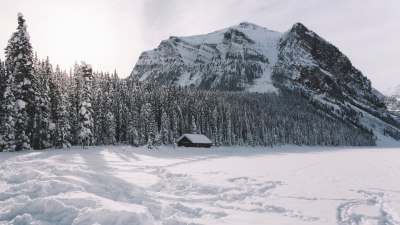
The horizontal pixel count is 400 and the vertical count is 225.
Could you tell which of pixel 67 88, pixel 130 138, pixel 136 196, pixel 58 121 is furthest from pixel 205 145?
pixel 136 196

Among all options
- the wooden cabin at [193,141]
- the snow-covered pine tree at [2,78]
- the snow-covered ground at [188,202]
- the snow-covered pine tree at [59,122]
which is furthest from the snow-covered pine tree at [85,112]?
the wooden cabin at [193,141]

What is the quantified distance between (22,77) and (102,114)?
3882 centimetres

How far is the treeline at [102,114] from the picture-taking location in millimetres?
48375

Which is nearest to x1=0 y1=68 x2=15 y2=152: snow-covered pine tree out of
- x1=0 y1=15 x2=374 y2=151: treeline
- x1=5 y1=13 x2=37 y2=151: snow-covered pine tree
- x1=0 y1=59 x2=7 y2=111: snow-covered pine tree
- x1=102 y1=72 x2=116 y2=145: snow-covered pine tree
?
x1=0 y1=15 x2=374 y2=151: treeline

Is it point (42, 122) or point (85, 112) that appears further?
point (85, 112)

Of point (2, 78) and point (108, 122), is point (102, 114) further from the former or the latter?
point (2, 78)

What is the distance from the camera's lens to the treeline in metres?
48.4

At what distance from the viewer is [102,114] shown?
8688 cm

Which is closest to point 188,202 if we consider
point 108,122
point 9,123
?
point 9,123

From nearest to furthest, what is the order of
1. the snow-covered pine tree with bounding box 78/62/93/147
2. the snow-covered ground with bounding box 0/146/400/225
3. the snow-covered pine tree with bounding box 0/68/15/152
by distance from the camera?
the snow-covered ground with bounding box 0/146/400/225 < the snow-covered pine tree with bounding box 0/68/15/152 < the snow-covered pine tree with bounding box 78/62/93/147

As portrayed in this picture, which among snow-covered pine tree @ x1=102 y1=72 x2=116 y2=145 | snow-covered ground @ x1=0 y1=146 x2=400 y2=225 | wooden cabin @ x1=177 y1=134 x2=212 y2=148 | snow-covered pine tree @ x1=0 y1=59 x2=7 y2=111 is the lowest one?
snow-covered ground @ x1=0 y1=146 x2=400 y2=225

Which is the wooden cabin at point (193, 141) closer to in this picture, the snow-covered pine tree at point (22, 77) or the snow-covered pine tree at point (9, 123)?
the snow-covered pine tree at point (22, 77)

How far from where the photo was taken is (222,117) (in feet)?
417

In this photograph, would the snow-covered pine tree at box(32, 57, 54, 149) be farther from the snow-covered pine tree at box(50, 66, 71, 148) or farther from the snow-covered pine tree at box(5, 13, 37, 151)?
the snow-covered pine tree at box(5, 13, 37, 151)
